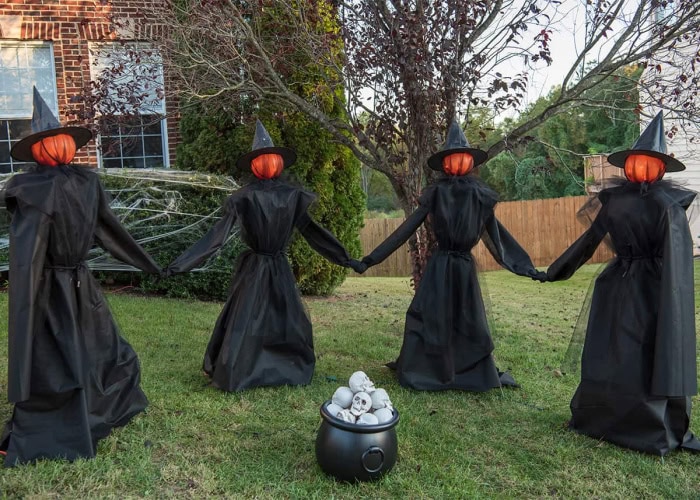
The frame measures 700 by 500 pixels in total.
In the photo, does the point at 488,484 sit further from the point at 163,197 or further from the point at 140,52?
the point at 163,197

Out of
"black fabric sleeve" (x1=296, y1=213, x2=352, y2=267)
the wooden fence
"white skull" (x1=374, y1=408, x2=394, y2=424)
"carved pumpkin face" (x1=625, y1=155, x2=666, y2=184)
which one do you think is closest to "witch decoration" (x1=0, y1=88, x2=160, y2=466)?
"white skull" (x1=374, y1=408, x2=394, y2=424)

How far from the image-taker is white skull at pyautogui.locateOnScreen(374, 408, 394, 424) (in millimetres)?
3547

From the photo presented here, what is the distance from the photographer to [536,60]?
19.4 feet

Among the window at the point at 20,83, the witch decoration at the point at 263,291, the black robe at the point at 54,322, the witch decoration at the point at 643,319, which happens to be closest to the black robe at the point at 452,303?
the witch decoration at the point at 263,291

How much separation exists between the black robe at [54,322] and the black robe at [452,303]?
2.38m

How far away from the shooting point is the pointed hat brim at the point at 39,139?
3896mm

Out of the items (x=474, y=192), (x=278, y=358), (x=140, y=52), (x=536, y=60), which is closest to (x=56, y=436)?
(x=278, y=358)

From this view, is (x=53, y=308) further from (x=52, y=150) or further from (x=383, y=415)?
(x=383, y=415)

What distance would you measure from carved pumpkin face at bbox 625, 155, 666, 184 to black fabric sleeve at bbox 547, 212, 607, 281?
388 mm

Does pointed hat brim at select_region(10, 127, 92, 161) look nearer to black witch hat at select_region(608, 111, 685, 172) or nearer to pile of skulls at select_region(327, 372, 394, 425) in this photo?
pile of skulls at select_region(327, 372, 394, 425)

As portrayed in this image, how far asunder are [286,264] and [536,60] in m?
3.07

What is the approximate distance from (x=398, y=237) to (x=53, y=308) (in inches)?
112

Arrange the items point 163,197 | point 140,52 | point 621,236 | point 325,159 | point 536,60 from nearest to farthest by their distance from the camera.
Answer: point 621,236 → point 536,60 → point 140,52 → point 163,197 → point 325,159

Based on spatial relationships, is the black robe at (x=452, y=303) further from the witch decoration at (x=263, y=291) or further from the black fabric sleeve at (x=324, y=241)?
the witch decoration at (x=263, y=291)
